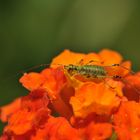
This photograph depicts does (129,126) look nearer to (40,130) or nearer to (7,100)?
(40,130)

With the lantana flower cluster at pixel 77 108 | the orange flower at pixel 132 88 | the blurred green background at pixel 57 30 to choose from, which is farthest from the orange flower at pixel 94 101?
the blurred green background at pixel 57 30

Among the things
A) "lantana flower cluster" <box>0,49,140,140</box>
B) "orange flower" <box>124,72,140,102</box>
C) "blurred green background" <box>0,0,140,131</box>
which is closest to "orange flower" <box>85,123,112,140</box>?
"lantana flower cluster" <box>0,49,140,140</box>

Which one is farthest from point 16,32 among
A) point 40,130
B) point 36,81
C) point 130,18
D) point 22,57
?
point 40,130

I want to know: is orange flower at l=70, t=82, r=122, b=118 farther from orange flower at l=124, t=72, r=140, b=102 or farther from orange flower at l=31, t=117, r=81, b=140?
orange flower at l=124, t=72, r=140, b=102

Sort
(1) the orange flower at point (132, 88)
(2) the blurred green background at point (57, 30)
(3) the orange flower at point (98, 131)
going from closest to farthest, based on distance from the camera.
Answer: (3) the orange flower at point (98, 131), (1) the orange flower at point (132, 88), (2) the blurred green background at point (57, 30)

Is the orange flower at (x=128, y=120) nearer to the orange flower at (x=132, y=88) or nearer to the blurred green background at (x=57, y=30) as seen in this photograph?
the orange flower at (x=132, y=88)

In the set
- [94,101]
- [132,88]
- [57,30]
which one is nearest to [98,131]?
[94,101]
